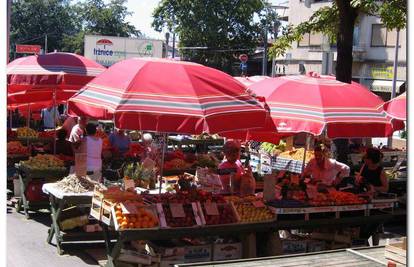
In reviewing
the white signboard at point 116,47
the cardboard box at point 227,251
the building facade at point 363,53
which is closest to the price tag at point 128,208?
the cardboard box at point 227,251

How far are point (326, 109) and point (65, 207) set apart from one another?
3.95 meters

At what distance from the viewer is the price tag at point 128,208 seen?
6.42m

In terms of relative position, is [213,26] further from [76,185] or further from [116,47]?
[76,185]

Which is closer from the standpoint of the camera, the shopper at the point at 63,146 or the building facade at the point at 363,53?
the shopper at the point at 63,146

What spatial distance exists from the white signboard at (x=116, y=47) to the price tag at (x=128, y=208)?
31.0m

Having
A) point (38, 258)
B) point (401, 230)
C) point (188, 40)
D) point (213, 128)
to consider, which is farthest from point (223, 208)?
point (188, 40)

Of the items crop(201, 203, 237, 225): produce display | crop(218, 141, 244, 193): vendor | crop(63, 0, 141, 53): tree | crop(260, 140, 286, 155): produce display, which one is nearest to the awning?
crop(260, 140, 286, 155): produce display

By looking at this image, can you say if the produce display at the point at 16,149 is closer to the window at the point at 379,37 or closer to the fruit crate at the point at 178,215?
the fruit crate at the point at 178,215

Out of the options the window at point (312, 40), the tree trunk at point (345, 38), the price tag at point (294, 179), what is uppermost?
the window at point (312, 40)

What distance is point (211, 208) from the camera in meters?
7.01

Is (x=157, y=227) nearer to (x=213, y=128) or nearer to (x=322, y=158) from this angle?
(x=213, y=128)

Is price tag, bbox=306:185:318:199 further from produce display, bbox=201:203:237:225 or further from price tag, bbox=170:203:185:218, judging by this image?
price tag, bbox=170:203:185:218

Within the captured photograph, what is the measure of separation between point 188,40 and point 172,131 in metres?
38.9

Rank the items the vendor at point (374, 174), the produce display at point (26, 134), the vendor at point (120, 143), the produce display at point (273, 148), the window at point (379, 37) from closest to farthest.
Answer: the vendor at point (374, 174) → the vendor at point (120, 143) → the produce display at point (26, 134) → the produce display at point (273, 148) → the window at point (379, 37)
